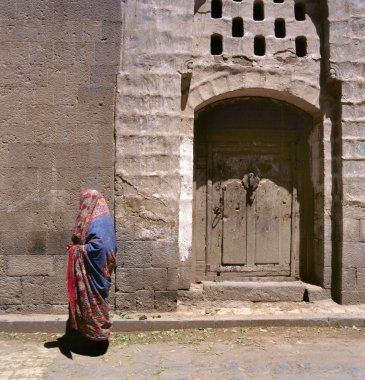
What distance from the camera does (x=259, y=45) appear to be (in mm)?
6055

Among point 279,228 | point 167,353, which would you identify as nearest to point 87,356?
point 167,353

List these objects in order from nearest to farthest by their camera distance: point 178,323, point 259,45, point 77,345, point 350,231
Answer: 1. point 77,345
2. point 178,323
3. point 350,231
4. point 259,45

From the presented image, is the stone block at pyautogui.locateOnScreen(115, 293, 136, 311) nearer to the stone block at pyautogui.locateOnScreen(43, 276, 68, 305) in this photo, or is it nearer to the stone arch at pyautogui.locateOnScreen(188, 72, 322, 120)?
the stone block at pyautogui.locateOnScreen(43, 276, 68, 305)

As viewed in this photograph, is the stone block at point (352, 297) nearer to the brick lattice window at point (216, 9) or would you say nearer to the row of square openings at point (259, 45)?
the row of square openings at point (259, 45)

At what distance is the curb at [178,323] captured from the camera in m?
5.14

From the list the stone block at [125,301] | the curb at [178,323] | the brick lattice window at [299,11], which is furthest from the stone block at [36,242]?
the brick lattice window at [299,11]

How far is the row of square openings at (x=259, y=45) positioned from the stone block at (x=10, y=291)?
4.01m

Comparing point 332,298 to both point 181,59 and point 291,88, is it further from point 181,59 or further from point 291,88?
point 181,59

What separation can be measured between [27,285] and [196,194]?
2532 mm

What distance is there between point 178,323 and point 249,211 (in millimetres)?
1929

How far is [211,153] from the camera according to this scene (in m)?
6.27

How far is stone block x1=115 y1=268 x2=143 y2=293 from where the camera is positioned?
5520 millimetres

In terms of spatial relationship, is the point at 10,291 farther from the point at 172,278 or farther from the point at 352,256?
the point at 352,256

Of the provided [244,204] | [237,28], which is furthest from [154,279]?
[237,28]
